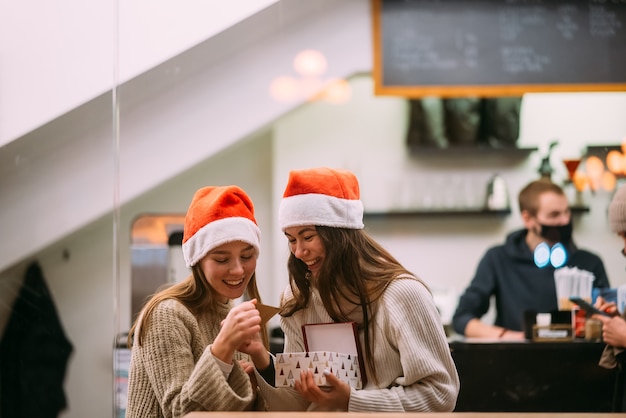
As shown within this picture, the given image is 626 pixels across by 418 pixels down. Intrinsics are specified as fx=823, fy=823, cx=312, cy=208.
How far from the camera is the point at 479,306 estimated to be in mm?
3500

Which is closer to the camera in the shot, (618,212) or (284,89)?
(618,212)

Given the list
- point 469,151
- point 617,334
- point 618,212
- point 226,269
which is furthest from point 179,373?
point 469,151

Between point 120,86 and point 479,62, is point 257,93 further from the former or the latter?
point 479,62

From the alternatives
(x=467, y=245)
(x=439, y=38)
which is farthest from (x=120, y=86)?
(x=467, y=245)

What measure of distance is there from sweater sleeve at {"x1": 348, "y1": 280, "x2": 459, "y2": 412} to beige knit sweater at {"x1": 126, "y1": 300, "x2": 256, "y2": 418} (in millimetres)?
291

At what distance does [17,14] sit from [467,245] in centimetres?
234

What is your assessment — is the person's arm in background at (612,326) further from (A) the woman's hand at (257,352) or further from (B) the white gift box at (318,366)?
(A) the woman's hand at (257,352)

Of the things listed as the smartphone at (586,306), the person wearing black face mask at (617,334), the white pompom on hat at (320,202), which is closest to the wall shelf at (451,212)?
the smartphone at (586,306)

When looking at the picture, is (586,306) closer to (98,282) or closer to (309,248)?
(309,248)

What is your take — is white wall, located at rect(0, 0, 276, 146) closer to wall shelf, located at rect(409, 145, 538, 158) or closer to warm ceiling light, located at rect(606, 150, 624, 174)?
wall shelf, located at rect(409, 145, 538, 158)

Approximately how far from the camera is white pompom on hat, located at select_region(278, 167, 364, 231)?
209 cm

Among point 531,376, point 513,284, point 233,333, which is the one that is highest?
point 513,284

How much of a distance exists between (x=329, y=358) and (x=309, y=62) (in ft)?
5.70

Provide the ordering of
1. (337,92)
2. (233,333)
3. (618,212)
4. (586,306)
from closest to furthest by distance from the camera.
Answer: (233,333), (618,212), (586,306), (337,92)
